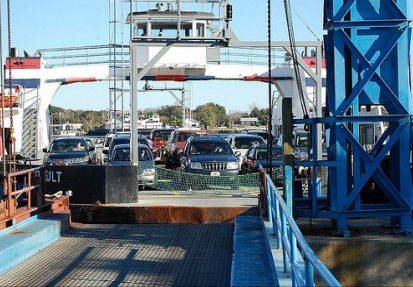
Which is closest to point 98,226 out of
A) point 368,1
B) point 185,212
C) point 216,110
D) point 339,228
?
point 185,212

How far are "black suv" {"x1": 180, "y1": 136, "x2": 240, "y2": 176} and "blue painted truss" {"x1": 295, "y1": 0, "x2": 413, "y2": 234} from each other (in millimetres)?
9212

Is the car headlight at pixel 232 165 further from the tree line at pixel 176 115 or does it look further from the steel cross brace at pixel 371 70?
the tree line at pixel 176 115

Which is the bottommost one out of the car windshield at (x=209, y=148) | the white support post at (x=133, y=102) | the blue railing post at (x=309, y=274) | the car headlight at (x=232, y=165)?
the car headlight at (x=232, y=165)

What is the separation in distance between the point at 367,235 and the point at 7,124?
20766 mm

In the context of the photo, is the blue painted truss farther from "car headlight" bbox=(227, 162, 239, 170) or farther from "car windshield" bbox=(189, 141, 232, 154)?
"car windshield" bbox=(189, 141, 232, 154)

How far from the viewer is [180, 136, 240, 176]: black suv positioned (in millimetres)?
22062

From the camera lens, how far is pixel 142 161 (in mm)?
22250

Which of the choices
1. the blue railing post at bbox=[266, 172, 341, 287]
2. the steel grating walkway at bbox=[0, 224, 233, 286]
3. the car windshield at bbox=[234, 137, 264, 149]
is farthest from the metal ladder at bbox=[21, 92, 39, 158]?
the blue railing post at bbox=[266, 172, 341, 287]

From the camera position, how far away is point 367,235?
12.3 m

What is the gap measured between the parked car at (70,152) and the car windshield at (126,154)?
1592mm

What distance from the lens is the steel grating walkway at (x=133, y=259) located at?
924 centimetres

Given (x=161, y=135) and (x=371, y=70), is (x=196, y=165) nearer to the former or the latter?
(x=371, y=70)

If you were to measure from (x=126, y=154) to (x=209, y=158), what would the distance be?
116 inches

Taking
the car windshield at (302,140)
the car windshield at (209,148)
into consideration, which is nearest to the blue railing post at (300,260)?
the car windshield at (209,148)
